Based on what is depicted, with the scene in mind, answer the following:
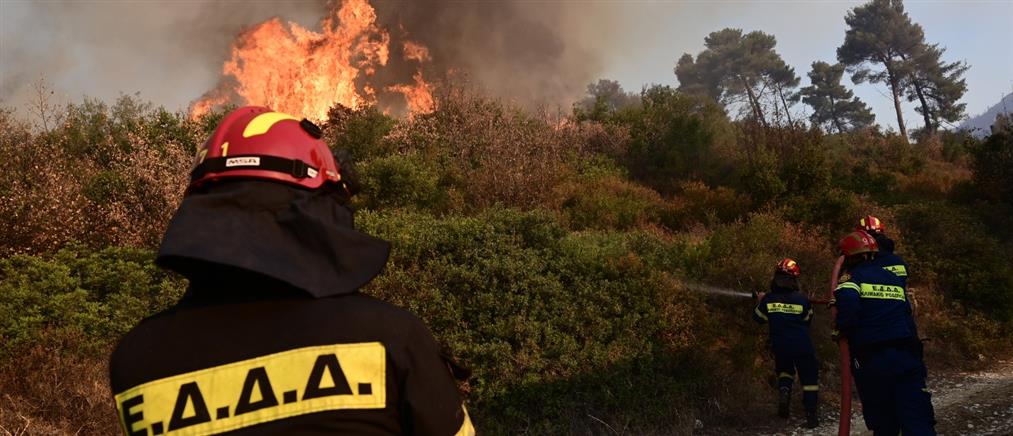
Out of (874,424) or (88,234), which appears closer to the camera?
(874,424)

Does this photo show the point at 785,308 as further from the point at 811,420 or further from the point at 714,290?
the point at 714,290

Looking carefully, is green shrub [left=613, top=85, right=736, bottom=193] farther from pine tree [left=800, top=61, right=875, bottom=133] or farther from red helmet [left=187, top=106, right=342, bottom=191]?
pine tree [left=800, top=61, right=875, bottom=133]

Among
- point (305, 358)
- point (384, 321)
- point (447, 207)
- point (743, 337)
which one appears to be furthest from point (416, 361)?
point (447, 207)

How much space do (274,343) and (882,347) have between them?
18.5 feet

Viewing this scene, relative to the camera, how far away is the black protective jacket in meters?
1.37

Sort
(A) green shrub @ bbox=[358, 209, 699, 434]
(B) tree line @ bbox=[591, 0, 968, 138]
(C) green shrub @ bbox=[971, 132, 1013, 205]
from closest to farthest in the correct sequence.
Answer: (A) green shrub @ bbox=[358, 209, 699, 434]
(C) green shrub @ bbox=[971, 132, 1013, 205]
(B) tree line @ bbox=[591, 0, 968, 138]

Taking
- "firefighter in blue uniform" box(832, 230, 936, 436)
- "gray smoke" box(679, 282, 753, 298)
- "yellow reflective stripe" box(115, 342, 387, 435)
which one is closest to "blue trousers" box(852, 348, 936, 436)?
"firefighter in blue uniform" box(832, 230, 936, 436)

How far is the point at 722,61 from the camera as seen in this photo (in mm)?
56312

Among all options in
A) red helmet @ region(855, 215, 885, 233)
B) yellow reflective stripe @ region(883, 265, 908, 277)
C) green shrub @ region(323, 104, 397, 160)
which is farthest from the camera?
green shrub @ region(323, 104, 397, 160)

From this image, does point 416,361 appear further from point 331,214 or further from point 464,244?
point 464,244

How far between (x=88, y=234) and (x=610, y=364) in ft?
28.5

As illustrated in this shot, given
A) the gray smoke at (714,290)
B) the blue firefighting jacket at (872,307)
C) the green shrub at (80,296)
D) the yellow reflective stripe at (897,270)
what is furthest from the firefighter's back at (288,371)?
the gray smoke at (714,290)

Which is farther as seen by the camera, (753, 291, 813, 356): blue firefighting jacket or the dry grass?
(753, 291, 813, 356): blue firefighting jacket

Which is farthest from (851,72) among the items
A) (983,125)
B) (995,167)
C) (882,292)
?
(983,125)
